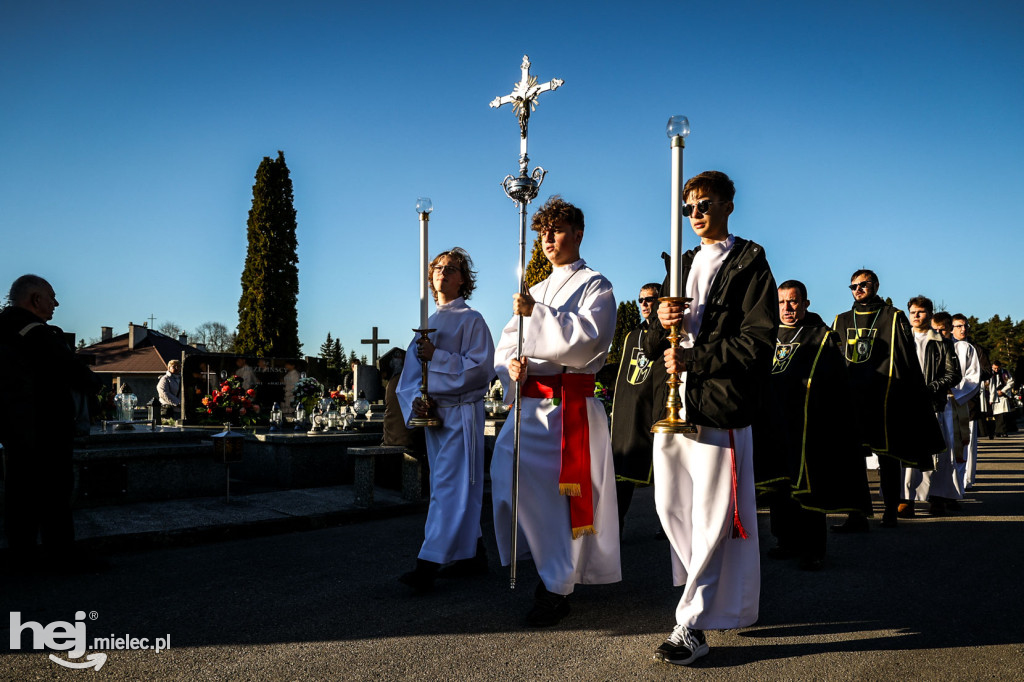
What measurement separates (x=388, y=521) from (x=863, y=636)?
177 inches

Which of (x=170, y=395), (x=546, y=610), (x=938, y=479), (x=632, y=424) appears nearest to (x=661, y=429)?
(x=546, y=610)

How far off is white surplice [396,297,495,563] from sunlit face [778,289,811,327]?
253cm

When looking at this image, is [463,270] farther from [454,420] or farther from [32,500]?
[32,500]

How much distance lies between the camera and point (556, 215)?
13.5 ft

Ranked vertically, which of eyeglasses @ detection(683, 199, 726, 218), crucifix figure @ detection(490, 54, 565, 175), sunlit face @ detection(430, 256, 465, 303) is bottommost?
sunlit face @ detection(430, 256, 465, 303)

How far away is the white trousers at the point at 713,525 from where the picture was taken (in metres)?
3.16

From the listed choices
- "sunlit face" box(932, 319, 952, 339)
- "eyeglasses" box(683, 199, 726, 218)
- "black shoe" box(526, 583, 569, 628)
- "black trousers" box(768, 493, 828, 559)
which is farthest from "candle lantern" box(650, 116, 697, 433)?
"sunlit face" box(932, 319, 952, 339)

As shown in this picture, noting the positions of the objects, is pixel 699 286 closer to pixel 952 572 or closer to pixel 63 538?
pixel 952 572

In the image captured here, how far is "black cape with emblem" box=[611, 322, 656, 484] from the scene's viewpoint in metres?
6.04

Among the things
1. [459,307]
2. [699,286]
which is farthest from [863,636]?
[459,307]

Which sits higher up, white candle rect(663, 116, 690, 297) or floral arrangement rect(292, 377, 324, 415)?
white candle rect(663, 116, 690, 297)

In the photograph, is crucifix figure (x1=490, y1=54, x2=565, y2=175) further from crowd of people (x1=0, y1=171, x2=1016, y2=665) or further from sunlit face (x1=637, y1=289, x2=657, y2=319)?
sunlit face (x1=637, y1=289, x2=657, y2=319)

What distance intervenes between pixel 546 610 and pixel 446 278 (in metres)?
2.35

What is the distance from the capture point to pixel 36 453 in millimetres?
4773
